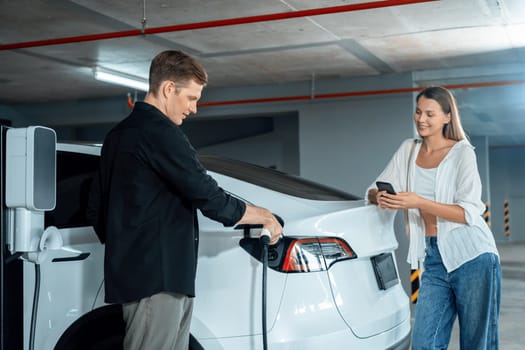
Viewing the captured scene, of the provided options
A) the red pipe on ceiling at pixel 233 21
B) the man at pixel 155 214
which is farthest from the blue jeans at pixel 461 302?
the red pipe on ceiling at pixel 233 21

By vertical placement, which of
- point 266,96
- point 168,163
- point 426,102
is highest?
point 266,96

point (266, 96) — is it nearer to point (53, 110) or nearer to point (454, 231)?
point (53, 110)

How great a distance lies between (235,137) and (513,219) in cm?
1263

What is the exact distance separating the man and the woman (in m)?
1.00

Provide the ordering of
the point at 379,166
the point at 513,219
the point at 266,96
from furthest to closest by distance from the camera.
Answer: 1. the point at 513,219
2. the point at 266,96
3. the point at 379,166

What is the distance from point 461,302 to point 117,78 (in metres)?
6.33

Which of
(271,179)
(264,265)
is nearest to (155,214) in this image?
(264,265)

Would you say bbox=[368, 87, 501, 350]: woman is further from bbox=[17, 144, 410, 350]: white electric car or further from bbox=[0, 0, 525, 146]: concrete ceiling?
bbox=[0, 0, 525, 146]: concrete ceiling

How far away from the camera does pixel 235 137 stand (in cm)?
1351

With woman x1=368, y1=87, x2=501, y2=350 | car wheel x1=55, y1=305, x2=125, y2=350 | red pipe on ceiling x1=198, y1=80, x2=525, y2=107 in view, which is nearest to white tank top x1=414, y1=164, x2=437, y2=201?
woman x1=368, y1=87, x2=501, y2=350

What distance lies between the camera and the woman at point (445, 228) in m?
2.88

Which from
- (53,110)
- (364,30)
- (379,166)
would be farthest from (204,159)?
(53,110)

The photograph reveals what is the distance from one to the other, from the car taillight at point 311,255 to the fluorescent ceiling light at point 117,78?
6109 millimetres

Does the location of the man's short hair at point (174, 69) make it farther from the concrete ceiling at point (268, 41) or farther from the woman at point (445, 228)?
the concrete ceiling at point (268, 41)
